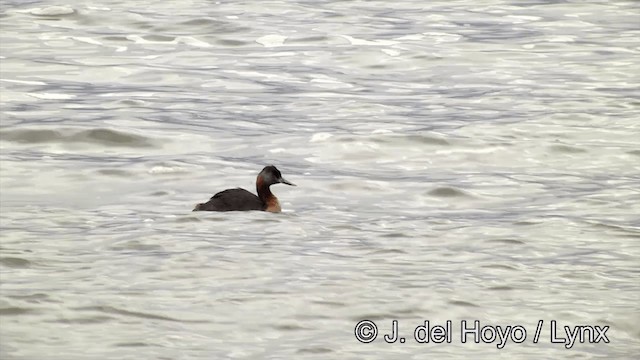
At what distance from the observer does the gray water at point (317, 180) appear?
1023 cm

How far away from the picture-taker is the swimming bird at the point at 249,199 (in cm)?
1345

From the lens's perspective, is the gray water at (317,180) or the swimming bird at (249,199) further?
the swimming bird at (249,199)

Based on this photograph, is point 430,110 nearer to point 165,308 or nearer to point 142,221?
point 142,221

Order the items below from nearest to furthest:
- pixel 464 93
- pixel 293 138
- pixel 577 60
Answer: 1. pixel 293 138
2. pixel 464 93
3. pixel 577 60

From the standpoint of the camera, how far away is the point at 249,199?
1375 centimetres

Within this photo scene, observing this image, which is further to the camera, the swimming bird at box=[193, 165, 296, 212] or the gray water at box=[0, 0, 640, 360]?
the swimming bird at box=[193, 165, 296, 212]

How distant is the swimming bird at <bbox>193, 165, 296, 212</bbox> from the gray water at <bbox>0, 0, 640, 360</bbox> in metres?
0.12

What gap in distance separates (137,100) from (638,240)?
8840mm

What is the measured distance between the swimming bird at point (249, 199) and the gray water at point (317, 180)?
0.40 ft

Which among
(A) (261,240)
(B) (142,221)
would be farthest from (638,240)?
(B) (142,221)

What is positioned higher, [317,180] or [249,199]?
[249,199]

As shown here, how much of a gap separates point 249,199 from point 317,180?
1977 millimetres

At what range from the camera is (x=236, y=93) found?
69.6 feet

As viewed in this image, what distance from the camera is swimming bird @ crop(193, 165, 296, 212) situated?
13453mm
